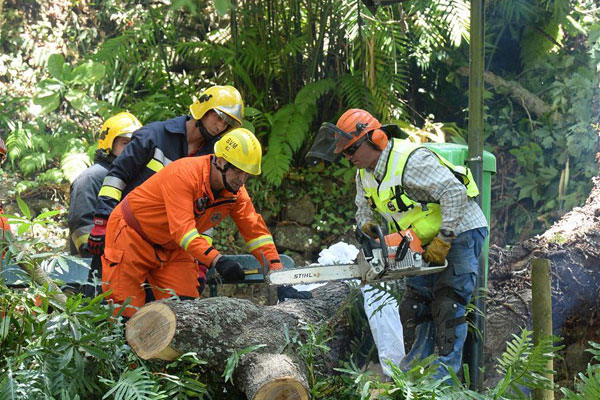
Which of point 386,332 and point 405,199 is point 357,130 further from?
point 386,332

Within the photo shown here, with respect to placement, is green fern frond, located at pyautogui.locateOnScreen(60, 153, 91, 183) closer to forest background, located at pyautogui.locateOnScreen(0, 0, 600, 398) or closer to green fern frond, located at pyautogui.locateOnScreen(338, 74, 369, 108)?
forest background, located at pyautogui.locateOnScreen(0, 0, 600, 398)

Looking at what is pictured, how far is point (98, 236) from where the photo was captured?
488cm

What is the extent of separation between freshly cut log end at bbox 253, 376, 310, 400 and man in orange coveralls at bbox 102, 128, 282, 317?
115cm

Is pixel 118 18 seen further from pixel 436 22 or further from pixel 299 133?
pixel 436 22

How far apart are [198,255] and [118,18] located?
632 cm

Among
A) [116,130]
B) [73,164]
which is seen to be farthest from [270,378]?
[73,164]

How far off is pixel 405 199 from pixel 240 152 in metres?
0.98

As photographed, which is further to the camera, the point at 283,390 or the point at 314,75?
the point at 314,75

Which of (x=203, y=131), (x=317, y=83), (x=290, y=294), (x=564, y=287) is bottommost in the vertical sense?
(x=564, y=287)

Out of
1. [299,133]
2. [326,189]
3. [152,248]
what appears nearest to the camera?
[152,248]

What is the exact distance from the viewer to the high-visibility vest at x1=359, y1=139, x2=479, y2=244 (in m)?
4.23

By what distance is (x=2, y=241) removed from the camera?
3.30 metres

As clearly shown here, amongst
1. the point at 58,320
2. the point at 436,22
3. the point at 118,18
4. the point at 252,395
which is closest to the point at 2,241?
the point at 58,320

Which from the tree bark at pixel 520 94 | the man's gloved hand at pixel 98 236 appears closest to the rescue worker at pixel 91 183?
the man's gloved hand at pixel 98 236
